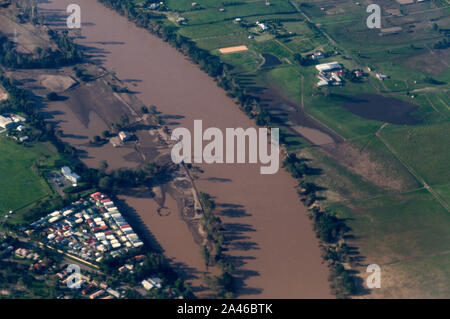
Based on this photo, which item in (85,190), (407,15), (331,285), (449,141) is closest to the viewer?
(331,285)

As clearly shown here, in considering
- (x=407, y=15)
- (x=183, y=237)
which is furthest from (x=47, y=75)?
(x=407, y=15)

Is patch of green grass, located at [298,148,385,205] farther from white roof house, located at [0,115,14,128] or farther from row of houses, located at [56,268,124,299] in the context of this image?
white roof house, located at [0,115,14,128]

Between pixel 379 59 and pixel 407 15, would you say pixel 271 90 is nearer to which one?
pixel 379 59

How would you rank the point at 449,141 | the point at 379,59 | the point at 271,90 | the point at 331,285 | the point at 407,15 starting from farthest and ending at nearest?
the point at 407,15, the point at 379,59, the point at 271,90, the point at 449,141, the point at 331,285

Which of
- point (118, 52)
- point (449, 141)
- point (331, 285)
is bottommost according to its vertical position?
point (331, 285)

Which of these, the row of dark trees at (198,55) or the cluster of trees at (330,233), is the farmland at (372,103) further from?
the row of dark trees at (198,55)

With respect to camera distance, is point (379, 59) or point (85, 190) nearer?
point (85, 190)

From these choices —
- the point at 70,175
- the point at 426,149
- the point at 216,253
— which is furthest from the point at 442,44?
the point at 70,175
